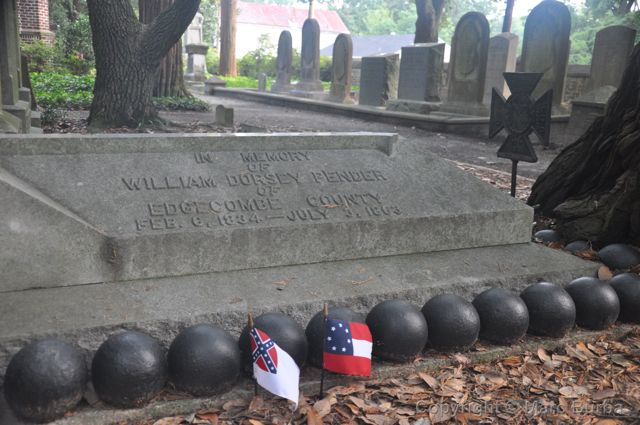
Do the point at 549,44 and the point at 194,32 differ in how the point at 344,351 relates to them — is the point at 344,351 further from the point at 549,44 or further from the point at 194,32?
the point at 194,32

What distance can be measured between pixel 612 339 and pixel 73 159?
3802 mm

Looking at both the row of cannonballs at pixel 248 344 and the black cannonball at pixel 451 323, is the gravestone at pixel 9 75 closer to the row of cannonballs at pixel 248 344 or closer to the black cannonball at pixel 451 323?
the row of cannonballs at pixel 248 344

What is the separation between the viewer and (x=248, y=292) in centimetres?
361

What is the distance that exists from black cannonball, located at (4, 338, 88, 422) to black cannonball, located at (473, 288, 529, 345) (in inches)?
92.3

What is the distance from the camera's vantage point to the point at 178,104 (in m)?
16.3

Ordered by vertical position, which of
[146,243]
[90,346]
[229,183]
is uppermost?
[229,183]

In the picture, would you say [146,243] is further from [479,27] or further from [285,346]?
[479,27]

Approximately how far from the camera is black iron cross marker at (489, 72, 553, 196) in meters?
6.07

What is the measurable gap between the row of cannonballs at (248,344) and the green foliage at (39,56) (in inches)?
890

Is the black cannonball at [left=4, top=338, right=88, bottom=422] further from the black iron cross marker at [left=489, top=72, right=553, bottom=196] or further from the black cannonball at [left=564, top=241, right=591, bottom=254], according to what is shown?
the black iron cross marker at [left=489, top=72, right=553, bottom=196]

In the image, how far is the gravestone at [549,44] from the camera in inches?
587

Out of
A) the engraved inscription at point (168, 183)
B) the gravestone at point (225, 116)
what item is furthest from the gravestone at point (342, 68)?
the engraved inscription at point (168, 183)

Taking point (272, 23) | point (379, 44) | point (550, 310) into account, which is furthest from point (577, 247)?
point (272, 23)

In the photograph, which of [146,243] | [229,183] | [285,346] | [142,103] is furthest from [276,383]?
[142,103]
